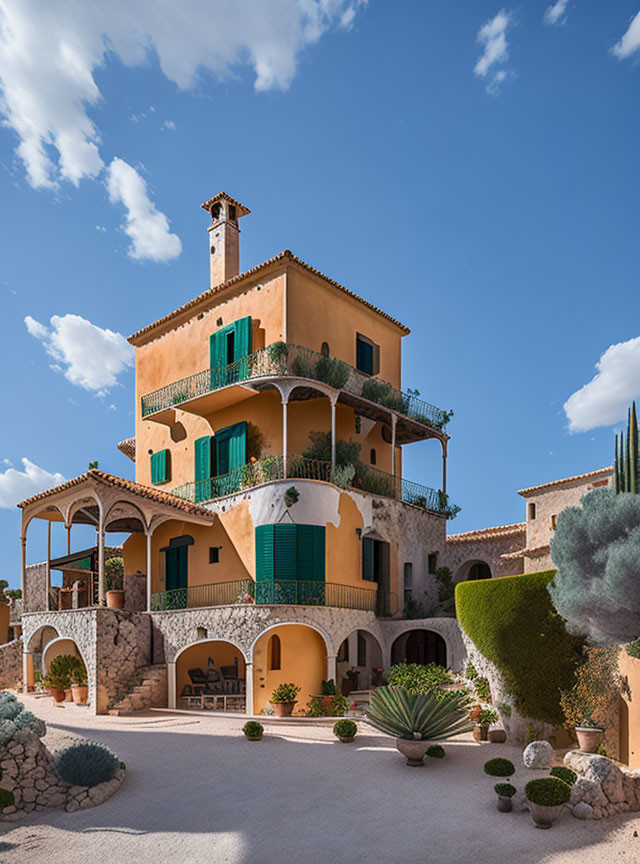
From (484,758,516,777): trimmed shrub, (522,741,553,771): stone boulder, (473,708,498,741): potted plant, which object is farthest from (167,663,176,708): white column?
(522,741,553,771): stone boulder

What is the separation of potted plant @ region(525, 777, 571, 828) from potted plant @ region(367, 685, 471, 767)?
321cm

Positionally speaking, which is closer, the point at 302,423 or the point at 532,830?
the point at 532,830

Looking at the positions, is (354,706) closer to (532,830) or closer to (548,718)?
(548,718)

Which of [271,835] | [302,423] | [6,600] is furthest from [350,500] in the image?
[6,600]

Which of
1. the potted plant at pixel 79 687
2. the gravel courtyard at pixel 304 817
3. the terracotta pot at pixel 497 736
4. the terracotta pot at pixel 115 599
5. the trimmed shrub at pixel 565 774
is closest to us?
the gravel courtyard at pixel 304 817

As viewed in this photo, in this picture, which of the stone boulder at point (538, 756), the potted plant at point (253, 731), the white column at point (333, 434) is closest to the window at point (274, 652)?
the white column at point (333, 434)

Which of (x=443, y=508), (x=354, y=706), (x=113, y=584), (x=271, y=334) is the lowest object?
(x=354, y=706)

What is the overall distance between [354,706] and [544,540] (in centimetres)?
1040

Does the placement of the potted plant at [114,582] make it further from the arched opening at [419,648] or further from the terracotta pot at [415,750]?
the terracotta pot at [415,750]

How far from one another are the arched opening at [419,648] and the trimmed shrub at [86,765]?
14.6 metres

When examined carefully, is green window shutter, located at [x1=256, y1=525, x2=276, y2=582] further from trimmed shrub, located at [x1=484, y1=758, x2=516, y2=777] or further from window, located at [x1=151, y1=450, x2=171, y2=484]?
trimmed shrub, located at [x1=484, y1=758, x2=516, y2=777]

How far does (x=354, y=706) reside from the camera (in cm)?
2291

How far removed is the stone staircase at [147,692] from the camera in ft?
73.6

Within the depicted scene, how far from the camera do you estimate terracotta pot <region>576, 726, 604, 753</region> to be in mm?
14953
